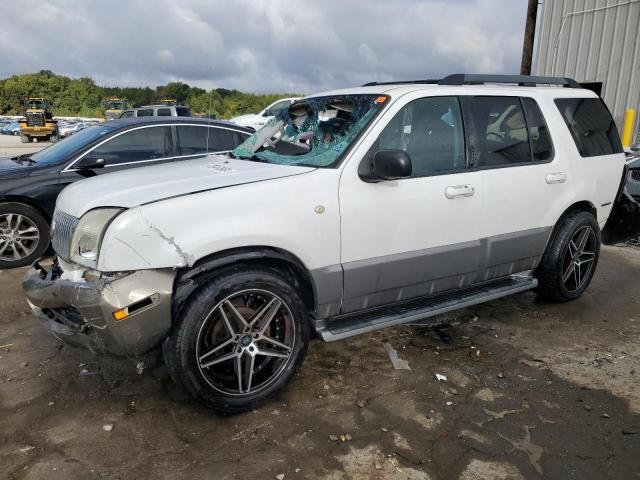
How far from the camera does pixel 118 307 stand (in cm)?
257

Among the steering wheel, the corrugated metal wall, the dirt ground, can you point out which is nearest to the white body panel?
the steering wheel

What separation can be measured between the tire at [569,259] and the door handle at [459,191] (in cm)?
128

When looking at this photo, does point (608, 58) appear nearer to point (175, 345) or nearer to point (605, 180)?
point (605, 180)

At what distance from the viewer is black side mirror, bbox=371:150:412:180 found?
2.99 metres

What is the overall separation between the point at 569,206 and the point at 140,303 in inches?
142

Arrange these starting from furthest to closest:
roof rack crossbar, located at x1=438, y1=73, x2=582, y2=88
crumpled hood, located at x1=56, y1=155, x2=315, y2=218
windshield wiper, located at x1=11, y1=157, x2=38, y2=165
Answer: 1. windshield wiper, located at x1=11, y1=157, x2=38, y2=165
2. roof rack crossbar, located at x1=438, y1=73, x2=582, y2=88
3. crumpled hood, located at x1=56, y1=155, x2=315, y2=218

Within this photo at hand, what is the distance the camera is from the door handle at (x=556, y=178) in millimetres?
4133

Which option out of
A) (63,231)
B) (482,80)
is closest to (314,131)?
(482,80)

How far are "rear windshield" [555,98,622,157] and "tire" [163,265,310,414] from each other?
3.01 m

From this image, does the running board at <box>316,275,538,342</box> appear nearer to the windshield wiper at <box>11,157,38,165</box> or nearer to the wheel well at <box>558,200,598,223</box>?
the wheel well at <box>558,200,598,223</box>

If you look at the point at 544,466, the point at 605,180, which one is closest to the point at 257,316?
the point at 544,466

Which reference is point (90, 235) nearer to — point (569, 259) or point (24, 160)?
point (569, 259)

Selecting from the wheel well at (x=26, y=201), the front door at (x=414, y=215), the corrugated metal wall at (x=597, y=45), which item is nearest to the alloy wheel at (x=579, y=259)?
the front door at (x=414, y=215)

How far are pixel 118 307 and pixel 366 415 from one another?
1526mm
